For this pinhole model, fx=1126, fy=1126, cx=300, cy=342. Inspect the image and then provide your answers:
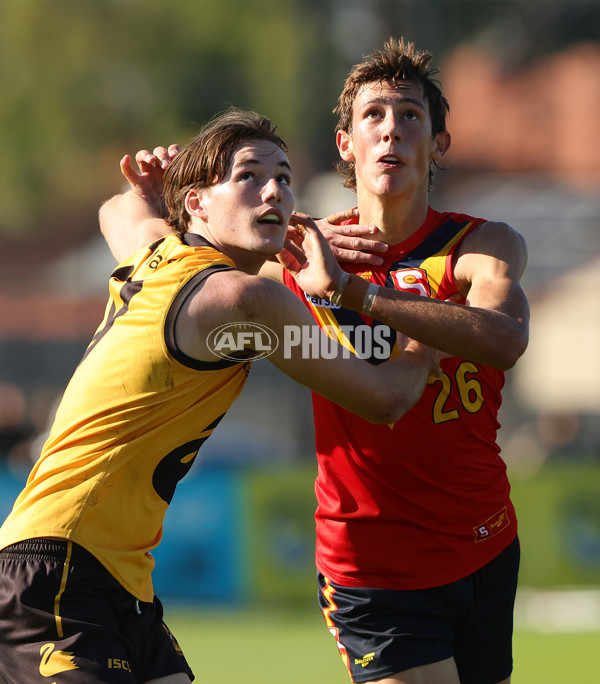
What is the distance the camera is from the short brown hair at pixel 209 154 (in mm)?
4059

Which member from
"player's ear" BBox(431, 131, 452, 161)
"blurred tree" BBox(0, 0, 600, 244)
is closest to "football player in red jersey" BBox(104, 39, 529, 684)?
"player's ear" BBox(431, 131, 452, 161)

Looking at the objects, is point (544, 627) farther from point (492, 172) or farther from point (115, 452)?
point (492, 172)

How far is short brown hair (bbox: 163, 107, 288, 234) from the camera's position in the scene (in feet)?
13.3

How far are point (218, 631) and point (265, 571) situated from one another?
99 cm

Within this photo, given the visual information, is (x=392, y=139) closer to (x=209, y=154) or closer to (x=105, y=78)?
(x=209, y=154)

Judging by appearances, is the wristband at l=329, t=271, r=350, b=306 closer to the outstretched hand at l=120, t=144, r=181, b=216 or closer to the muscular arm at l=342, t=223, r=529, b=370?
the muscular arm at l=342, t=223, r=529, b=370

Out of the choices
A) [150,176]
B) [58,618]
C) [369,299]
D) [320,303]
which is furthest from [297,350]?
[150,176]

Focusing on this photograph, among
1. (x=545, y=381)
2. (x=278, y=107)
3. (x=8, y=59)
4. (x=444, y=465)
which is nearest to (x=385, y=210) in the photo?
(x=444, y=465)

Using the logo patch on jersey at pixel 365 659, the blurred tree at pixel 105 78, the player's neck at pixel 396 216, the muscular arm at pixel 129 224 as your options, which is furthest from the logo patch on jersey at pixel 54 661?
the blurred tree at pixel 105 78

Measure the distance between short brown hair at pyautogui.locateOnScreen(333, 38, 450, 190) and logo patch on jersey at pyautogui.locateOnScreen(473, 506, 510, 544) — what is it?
1.60 metres

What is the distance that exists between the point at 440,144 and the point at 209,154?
1.34m

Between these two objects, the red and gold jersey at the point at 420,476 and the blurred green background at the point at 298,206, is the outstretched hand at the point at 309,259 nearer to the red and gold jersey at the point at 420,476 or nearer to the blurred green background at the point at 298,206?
the red and gold jersey at the point at 420,476

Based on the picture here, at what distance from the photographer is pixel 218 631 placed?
Answer: 413 inches

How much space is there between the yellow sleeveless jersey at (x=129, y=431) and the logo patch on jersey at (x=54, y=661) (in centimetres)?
31
